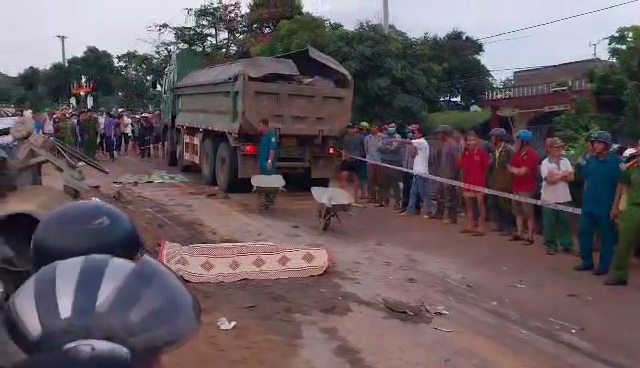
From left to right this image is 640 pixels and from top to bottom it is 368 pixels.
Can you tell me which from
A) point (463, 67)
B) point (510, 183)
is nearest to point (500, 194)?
point (510, 183)

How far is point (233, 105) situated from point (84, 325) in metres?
13.7

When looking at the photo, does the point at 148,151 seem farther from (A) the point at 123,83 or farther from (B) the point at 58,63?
(B) the point at 58,63

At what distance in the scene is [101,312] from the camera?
1445mm

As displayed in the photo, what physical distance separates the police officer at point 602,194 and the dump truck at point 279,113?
721cm

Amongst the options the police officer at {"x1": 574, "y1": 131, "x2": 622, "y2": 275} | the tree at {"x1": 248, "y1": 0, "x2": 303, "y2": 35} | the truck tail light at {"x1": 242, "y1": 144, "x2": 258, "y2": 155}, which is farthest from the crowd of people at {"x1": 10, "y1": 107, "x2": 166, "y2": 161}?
the police officer at {"x1": 574, "y1": 131, "x2": 622, "y2": 275}

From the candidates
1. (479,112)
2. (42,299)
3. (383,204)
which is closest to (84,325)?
(42,299)

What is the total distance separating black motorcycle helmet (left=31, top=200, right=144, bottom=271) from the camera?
223 cm

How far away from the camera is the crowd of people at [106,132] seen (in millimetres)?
22547

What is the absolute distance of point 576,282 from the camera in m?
8.30

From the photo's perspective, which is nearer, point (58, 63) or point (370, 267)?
point (370, 267)

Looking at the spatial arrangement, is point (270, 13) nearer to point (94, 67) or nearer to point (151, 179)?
point (151, 179)

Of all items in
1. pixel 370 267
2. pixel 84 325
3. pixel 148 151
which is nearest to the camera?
pixel 84 325

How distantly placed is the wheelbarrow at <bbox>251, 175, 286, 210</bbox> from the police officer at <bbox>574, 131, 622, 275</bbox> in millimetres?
5633

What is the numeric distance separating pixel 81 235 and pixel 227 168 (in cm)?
1337
